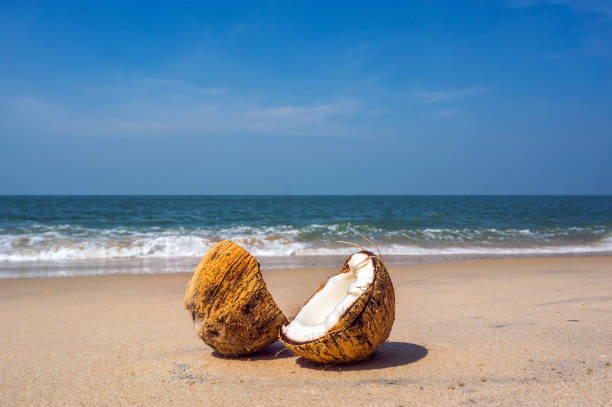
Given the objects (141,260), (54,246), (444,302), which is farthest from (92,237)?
(444,302)

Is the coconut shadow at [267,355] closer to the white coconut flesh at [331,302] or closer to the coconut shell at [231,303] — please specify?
the coconut shell at [231,303]

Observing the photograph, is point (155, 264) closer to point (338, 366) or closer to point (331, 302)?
point (331, 302)

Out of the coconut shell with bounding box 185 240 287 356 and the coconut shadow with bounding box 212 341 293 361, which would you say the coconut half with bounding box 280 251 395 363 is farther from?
the coconut shadow with bounding box 212 341 293 361

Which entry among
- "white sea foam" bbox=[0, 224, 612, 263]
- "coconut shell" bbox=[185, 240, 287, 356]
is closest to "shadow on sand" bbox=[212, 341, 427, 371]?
"coconut shell" bbox=[185, 240, 287, 356]

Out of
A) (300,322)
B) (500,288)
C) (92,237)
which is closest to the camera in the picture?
(300,322)

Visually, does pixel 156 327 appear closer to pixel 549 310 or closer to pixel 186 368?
pixel 186 368

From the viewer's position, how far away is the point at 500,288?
726cm

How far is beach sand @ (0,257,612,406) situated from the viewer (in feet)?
9.43

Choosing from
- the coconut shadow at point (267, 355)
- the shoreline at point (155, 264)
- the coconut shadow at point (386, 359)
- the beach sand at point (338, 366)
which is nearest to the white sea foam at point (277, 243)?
the shoreline at point (155, 264)

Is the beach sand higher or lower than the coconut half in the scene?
lower

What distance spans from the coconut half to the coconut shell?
8.6 inches

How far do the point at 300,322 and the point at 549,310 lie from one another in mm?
3315

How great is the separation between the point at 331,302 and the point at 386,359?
1.88 ft

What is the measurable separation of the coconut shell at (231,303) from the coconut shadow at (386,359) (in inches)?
16.0
